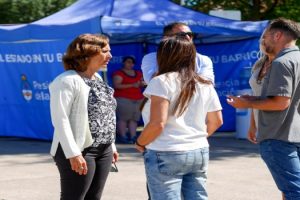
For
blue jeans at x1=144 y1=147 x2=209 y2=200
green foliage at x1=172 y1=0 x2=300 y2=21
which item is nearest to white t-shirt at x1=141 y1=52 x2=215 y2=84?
blue jeans at x1=144 y1=147 x2=209 y2=200

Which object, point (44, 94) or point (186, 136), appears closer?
point (186, 136)

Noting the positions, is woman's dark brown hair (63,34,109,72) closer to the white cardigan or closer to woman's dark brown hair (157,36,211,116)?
the white cardigan

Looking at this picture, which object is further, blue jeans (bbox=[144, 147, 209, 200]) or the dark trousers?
the dark trousers

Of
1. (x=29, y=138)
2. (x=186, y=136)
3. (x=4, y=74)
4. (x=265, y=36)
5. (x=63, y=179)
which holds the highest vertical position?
(x=265, y=36)

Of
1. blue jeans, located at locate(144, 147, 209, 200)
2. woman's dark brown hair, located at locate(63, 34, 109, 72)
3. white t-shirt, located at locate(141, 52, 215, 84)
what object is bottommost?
blue jeans, located at locate(144, 147, 209, 200)

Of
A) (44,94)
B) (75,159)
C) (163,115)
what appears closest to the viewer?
(163,115)

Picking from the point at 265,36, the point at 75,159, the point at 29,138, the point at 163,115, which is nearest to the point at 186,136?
the point at 163,115

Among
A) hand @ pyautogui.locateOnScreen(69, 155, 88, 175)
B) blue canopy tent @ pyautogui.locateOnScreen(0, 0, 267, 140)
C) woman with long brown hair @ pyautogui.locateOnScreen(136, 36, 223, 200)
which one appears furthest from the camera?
blue canopy tent @ pyautogui.locateOnScreen(0, 0, 267, 140)

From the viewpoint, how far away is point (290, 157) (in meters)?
4.92

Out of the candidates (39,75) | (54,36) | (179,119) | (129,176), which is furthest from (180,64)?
(39,75)

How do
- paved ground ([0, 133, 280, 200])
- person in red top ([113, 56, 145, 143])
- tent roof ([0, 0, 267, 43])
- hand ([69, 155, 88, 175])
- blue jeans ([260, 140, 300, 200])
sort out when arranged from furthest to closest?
1. person in red top ([113, 56, 145, 143])
2. tent roof ([0, 0, 267, 43])
3. paved ground ([0, 133, 280, 200])
4. blue jeans ([260, 140, 300, 200])
5. hand ([69, 155, 88, 175])

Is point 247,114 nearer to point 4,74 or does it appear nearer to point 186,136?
point 4,74

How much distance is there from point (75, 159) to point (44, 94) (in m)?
8.26

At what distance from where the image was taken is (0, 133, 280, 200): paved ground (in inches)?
314
